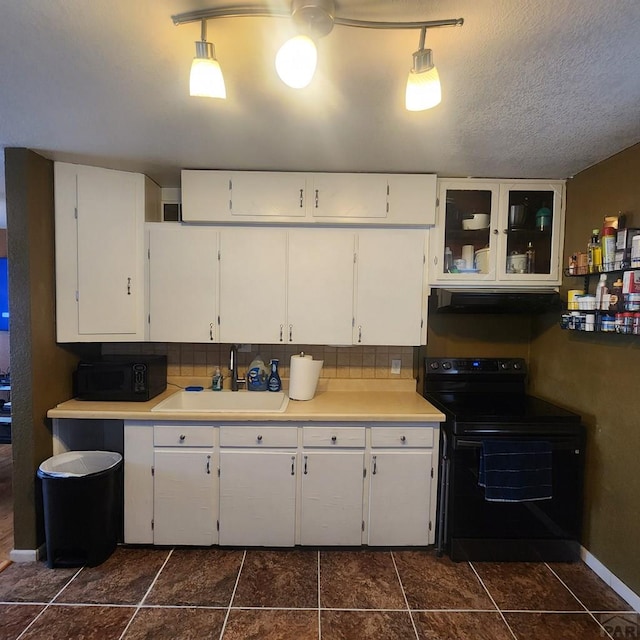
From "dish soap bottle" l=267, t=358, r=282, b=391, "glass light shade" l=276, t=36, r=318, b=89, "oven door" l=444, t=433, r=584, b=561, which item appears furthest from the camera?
"dish soap bottle" l=267, t=358, r=282, b=391

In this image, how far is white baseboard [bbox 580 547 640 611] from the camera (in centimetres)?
174

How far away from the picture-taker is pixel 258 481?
2.06m

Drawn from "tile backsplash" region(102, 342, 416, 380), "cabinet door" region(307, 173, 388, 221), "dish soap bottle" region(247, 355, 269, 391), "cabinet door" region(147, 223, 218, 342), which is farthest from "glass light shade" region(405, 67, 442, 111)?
"dish soap bottle" region(247, 355, 269, 391)

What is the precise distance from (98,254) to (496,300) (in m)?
2.47

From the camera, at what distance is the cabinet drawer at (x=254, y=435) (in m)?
2.05

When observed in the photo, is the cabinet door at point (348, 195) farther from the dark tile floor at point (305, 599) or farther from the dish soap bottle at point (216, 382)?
the dark tile floor at point (305, 599)

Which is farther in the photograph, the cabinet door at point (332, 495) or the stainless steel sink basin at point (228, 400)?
the stainless steel sink basin at point (228, 400)

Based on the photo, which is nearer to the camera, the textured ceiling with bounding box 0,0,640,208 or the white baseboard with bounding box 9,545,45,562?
the textured ceiling with bounding box 0,0,640,208

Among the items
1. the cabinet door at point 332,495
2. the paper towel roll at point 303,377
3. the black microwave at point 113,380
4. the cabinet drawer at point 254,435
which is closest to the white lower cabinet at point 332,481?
the cabinet door at point 332,495

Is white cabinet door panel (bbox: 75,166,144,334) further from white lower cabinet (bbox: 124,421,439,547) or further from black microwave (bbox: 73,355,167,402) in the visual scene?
white lower cabinet (bbox: 124,421,439,547)

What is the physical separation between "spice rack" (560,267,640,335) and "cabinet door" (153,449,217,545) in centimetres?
223

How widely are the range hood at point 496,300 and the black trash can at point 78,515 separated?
7.17 feet

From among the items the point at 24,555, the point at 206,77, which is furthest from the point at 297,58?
the point at 24,555

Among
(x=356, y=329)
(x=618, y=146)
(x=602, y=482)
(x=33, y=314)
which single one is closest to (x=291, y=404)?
(x=356, y=329)
